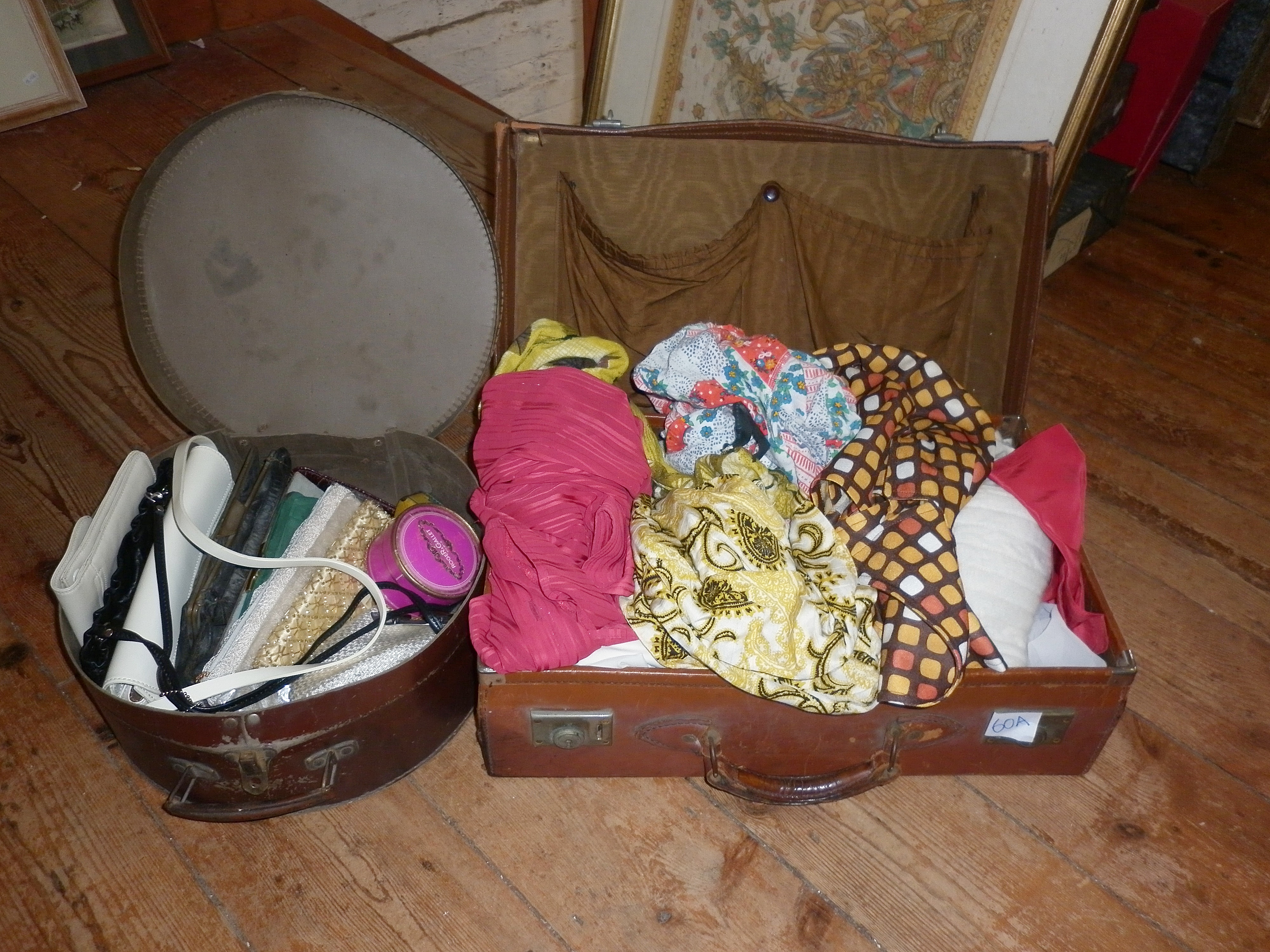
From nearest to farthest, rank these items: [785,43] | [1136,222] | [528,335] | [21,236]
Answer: [528,335] < [785,43] < [21,236] < [1136,222]

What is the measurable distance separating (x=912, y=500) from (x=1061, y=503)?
0.14m

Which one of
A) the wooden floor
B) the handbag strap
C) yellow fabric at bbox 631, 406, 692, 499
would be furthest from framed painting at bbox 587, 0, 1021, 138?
the handbag strap

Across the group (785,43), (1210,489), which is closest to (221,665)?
(785,43)

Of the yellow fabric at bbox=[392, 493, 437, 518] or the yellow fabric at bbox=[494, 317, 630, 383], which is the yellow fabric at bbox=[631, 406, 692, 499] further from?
the yellow fabric at bbox=[392, 493, 437, 518]

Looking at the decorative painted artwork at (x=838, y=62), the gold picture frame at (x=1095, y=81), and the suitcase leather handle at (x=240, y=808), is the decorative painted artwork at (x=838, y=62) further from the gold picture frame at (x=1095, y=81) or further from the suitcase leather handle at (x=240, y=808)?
the suitcase leather handle at (x=240, y=808)

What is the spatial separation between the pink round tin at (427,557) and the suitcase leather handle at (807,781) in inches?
11.9

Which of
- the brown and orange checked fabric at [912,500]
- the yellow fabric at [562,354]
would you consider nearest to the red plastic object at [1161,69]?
the brown and orange checked fabric at [912,500]

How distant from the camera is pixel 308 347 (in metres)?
1.08

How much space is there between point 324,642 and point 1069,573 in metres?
0.75

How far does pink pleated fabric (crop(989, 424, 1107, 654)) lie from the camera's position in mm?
934

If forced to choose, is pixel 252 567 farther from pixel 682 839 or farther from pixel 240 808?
pixel 682 839

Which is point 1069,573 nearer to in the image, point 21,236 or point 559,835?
point 559,835

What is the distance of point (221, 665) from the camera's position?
954mm

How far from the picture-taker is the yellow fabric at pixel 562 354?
42.1 inches
